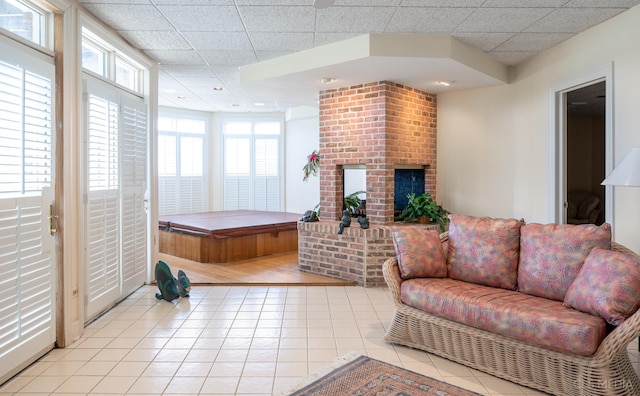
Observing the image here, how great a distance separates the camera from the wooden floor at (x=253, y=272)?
479 cm

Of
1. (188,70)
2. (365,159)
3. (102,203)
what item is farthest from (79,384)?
(188,70)

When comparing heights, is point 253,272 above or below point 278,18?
below

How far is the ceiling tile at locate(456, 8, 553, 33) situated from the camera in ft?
11.2

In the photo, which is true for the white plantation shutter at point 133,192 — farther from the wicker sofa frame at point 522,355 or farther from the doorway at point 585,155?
the doorway at point 585,155

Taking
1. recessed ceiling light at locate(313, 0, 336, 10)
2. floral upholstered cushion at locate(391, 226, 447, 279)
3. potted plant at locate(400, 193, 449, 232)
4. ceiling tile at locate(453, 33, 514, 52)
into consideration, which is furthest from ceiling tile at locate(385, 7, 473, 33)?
potted plant at locate(400, 193, 449, 232)

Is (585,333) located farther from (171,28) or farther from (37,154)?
(171,28)

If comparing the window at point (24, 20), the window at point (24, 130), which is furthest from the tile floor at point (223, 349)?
the window at point (24, 20)

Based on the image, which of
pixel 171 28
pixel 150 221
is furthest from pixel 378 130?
pixel 150 221

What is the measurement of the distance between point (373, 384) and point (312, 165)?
19.2ft

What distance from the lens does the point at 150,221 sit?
4.76 m

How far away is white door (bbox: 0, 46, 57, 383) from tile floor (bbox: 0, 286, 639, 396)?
9.6 inches

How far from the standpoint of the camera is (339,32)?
3908 mm

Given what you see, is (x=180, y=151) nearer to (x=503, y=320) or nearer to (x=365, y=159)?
(x=365, y=159)

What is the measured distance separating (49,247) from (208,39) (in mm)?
2376
